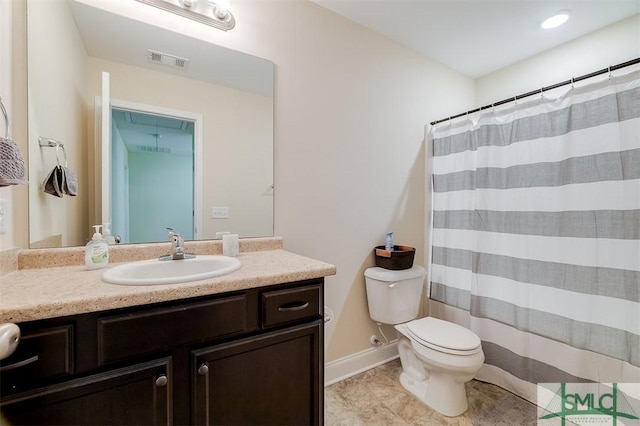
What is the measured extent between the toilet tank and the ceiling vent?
163 centimetres

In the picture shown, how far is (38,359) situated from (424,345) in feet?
5.27

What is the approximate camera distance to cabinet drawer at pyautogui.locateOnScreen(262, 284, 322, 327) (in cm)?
101

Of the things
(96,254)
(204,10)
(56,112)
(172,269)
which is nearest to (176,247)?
(172,269)

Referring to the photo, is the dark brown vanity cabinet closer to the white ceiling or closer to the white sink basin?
the white sink basin

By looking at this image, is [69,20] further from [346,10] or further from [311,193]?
[346,10]

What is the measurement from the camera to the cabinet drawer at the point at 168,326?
0.77 metres

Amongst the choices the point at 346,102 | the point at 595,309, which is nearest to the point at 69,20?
the point at 346,102

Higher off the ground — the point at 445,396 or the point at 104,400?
the point at 104,400

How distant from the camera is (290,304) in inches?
42.1

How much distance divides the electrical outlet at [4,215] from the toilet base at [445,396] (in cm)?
208

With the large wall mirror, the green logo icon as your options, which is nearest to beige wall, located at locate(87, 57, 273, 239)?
the large wall mirror

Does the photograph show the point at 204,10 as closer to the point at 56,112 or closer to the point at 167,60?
the point at 167,60

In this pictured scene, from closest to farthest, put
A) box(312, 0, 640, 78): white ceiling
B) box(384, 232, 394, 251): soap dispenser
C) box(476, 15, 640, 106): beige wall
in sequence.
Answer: box(312, 0, 640, 78): white ceiling < box(476, 15, 640, 106): beige wall < box(384, 232, 394, 251): soap dispenser

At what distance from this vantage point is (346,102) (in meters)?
1.87
